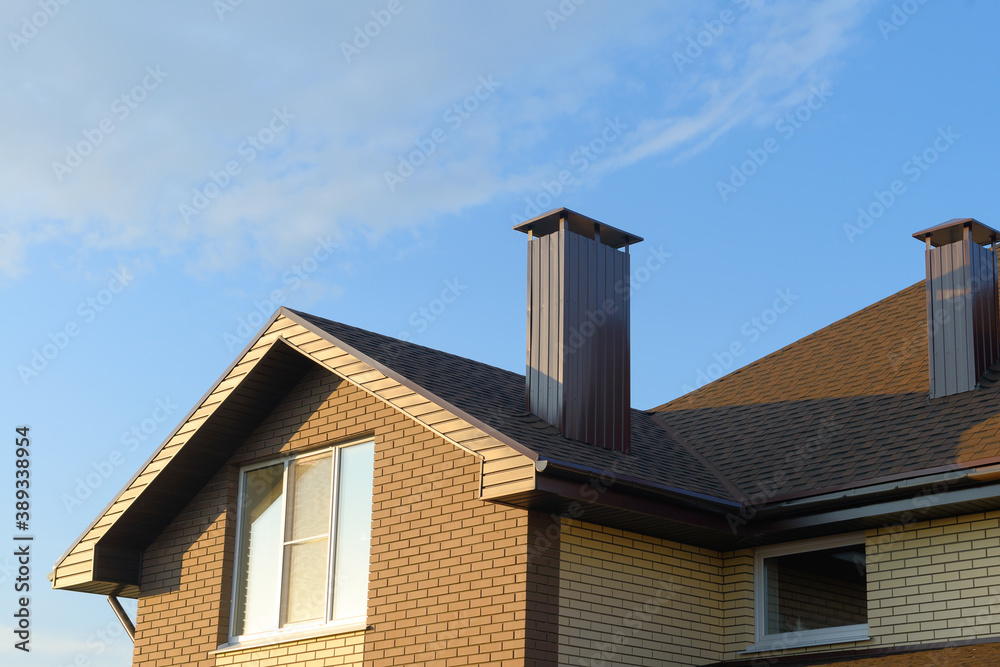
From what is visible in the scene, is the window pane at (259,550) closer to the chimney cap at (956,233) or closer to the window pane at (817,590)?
the window pane at (817,590)

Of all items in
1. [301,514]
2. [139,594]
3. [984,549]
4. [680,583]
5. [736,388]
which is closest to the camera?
[984,549]

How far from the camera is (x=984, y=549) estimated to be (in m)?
9.69

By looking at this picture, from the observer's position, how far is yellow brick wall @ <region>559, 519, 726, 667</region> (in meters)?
9.90

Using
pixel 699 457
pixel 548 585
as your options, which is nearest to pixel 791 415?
pixel 699 457

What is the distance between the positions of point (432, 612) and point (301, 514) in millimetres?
2390

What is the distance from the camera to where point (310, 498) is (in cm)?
1199

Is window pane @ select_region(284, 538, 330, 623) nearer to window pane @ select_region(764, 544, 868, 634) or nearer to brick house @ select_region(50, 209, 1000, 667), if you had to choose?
brick house @ select_region(50, 209, 1000, 667)

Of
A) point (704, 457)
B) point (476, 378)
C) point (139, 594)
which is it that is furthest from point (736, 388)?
point (139, 594)

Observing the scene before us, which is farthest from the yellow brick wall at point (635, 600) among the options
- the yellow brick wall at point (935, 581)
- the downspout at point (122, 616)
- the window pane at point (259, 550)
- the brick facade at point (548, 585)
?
the downspout at point (122, 616)

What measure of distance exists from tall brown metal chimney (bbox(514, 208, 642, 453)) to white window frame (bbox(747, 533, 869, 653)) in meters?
1.68

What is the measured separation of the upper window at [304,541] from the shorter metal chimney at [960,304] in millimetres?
5658

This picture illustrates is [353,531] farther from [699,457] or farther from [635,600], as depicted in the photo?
[699,457]

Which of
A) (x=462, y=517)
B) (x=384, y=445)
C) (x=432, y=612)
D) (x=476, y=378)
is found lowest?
(x=432, y=612)

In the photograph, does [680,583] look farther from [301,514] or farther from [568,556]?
[301,514]
